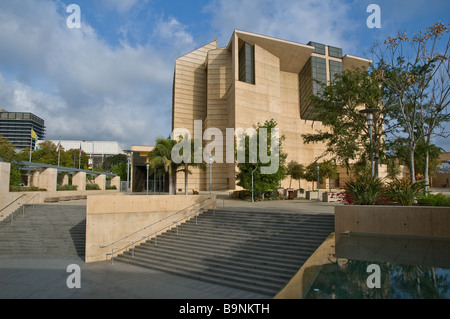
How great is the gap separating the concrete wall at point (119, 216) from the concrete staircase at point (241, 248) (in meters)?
0.89

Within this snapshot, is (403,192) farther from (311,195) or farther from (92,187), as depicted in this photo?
(92,187)

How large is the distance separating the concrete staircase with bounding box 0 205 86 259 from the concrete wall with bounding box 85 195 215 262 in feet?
3.84

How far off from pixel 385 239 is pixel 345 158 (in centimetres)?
1129

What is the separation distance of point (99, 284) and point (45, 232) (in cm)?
762

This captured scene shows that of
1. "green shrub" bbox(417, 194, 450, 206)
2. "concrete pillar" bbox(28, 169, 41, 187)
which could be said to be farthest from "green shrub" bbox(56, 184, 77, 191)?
"green shrub" bbox(417, 194, 450, 206)

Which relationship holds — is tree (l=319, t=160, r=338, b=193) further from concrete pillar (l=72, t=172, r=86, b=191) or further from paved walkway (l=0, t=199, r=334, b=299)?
concrete pillar (l=72, t=172, r=86, b=191)

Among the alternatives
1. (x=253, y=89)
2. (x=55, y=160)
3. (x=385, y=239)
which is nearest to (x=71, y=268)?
(x=385, y=239)

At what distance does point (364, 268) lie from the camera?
7629mm

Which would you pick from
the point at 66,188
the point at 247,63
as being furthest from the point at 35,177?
the point at 247,63

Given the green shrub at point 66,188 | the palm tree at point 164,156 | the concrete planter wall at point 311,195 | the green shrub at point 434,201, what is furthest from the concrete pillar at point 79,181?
the green shrub at point 434,201

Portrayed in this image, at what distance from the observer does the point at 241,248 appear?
10.7 metres

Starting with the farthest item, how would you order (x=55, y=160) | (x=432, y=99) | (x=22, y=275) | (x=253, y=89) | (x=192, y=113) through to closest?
(x=55, y=160)
(x=192, y=113)
(x=253, y=89)
(x=432, y=99)
(x=22, y=275)

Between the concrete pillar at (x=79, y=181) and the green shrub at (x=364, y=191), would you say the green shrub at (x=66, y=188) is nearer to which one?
the concrete pillar at (x=79, y=181)
